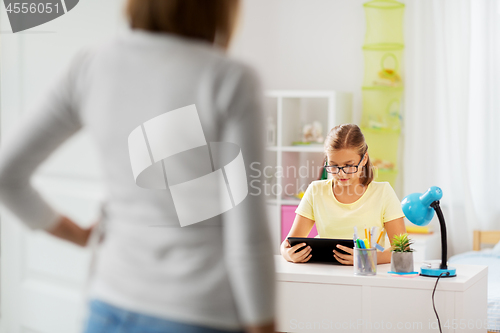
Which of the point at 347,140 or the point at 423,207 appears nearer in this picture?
the point at 423,207

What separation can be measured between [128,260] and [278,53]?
388cm

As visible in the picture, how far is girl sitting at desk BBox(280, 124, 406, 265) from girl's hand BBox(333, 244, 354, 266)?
25cm

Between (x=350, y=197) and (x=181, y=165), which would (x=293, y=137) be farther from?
(x=181, y=165)

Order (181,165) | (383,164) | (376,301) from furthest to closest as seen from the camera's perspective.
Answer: (383,164), (376,301), (181,165)

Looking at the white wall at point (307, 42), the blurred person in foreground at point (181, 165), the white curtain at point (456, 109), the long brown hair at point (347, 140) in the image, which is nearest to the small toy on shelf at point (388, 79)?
the white curtain at point (456, 109)

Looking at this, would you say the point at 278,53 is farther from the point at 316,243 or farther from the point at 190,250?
the point at 190,250

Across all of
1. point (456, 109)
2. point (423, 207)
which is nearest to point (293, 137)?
point (456, 109)

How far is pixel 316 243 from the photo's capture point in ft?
7.09

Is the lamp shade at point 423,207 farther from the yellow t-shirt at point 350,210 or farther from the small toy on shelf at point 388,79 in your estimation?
the small toy on shelf at point 388,79

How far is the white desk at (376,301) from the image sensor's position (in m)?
1.85

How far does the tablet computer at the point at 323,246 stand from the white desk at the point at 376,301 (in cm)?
8

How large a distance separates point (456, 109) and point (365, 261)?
2.25 meters

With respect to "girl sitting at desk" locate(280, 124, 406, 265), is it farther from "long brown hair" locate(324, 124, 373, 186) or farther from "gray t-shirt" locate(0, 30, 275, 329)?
"gray t-shirt" locate(0, 30, 275, 329)

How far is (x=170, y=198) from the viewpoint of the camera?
0.67 metres
